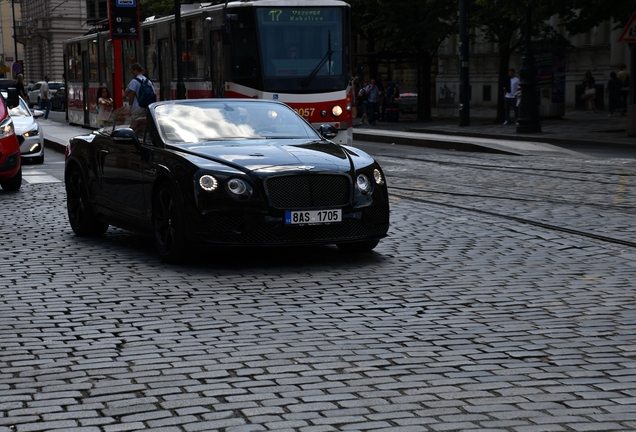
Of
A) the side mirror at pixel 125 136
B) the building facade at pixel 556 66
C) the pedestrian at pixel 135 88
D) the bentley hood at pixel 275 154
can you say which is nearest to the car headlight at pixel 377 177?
the bentley hood at pixel 275 154

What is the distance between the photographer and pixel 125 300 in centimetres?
761

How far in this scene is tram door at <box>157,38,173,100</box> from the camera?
1058 inches

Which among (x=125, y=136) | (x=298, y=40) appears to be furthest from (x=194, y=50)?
(x=125, y=136)

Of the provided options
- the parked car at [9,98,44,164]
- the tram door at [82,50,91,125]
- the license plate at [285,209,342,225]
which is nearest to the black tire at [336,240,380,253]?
the license plate at [285,209,342,225]

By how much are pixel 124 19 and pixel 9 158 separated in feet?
32.4

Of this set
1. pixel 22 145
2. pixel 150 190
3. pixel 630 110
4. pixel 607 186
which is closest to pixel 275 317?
pixel 150 190

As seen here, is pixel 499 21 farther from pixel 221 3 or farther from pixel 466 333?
pixel 466 333

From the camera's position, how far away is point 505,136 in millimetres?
29703

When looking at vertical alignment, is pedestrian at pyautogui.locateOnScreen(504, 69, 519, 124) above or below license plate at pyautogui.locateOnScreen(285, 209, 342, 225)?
above

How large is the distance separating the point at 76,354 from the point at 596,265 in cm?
441

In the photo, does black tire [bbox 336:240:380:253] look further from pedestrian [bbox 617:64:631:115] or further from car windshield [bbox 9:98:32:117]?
pedestrian [bbox 617:64:631:115]

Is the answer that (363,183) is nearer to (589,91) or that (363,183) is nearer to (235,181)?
(235,181)

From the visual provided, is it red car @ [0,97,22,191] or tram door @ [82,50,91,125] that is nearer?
red car @ [0,97,22,191]

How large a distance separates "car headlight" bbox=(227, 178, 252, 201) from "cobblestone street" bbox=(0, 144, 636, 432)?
1.91ft
